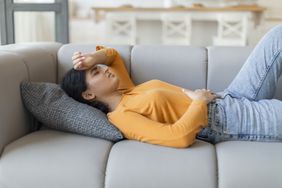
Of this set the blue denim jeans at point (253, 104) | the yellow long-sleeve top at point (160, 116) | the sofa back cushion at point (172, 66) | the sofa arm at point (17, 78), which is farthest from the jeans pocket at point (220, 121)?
the sofa arm at point (17, 78)

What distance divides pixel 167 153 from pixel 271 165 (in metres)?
0.37

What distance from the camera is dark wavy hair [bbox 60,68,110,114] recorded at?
1.77 meters

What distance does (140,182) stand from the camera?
57.2 inches

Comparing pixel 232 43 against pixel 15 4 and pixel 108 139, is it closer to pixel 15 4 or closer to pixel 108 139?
pixel 15 4

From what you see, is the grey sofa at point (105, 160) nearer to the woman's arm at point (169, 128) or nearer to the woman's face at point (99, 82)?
the woman's arm at point (169, 128)

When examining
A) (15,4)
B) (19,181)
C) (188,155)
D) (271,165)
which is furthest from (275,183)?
(15,4)

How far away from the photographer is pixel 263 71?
6.13ft

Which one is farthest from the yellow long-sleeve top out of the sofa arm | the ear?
the sofa arm

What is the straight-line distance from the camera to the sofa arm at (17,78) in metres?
1.63

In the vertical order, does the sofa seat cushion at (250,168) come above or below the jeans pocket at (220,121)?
below

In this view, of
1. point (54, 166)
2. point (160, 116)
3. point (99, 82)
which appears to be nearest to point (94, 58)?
point (99, 82)

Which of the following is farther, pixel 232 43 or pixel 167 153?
pixel 232 43

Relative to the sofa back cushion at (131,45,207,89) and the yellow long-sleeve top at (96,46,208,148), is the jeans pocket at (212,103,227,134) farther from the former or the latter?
the sofa back cushion at (131,45,207,89)

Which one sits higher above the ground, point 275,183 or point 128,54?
point 128,54
